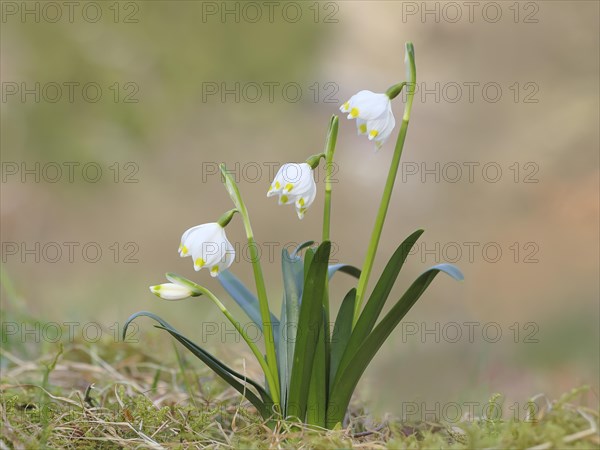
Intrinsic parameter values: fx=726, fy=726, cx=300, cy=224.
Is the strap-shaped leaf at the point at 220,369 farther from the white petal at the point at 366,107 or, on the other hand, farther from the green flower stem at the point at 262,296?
the white petal at the point at 366,107

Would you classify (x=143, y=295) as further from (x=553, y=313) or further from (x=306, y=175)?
(x=306, y=175)

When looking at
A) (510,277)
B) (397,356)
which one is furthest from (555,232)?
(397,356)

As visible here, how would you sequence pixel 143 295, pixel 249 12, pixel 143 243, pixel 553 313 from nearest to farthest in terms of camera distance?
1. pixel 143 295
2. pixel 553 313
3. pixel 143 243
4. pixel 249 12

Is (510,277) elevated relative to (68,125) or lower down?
lower down

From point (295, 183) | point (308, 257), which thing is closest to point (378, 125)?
point (295, 183)

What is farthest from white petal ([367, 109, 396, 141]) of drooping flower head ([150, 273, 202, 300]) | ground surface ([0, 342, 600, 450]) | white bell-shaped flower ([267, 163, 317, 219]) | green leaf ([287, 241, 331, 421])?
ground surface ([0, 342, 600, 450])

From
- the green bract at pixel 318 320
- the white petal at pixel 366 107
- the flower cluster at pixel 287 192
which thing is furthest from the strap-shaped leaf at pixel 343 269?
the white petal at pixel 366 107

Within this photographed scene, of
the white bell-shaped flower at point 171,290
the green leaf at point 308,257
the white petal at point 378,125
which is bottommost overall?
the white bell-shaped flower at point 171,290
